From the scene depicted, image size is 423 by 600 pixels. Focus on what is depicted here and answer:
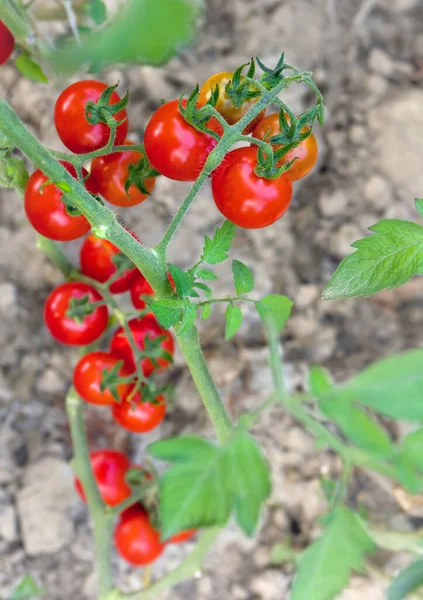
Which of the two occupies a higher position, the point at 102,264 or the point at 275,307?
the point at 102,264

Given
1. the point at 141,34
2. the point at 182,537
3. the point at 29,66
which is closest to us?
the point at 141,34

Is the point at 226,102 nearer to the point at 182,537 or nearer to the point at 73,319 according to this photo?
the point at 73,319

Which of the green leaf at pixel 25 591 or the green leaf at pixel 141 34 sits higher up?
the green leaf at pixel 141 34

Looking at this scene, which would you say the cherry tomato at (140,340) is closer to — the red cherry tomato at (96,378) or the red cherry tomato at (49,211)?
the red cherry tomato at (96,378)

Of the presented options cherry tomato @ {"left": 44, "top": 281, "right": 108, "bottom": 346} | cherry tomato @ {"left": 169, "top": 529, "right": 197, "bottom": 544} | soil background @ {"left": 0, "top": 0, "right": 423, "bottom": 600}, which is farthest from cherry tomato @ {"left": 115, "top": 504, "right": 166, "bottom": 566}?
cherry tomato @ {"left": 44, "top": 281, "right": 108, "bottom": 346}

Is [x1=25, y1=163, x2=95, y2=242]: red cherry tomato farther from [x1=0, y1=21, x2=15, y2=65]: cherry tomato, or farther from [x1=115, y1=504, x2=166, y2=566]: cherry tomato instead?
[x1=115, y1=504, x2=166, y2=566]: cherry tomato

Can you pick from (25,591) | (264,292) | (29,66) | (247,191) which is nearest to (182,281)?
(247,191)

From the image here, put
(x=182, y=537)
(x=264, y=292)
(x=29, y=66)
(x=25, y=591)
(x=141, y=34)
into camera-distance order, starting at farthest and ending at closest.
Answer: (x=264, y=292) < (x=182, y=537) < (x=25, y=591) < (x=29, y=66) < (x=141, y=34)

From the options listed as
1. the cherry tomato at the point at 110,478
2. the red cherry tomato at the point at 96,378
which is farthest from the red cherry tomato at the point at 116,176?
the cherry tomato at the point at 110,478
